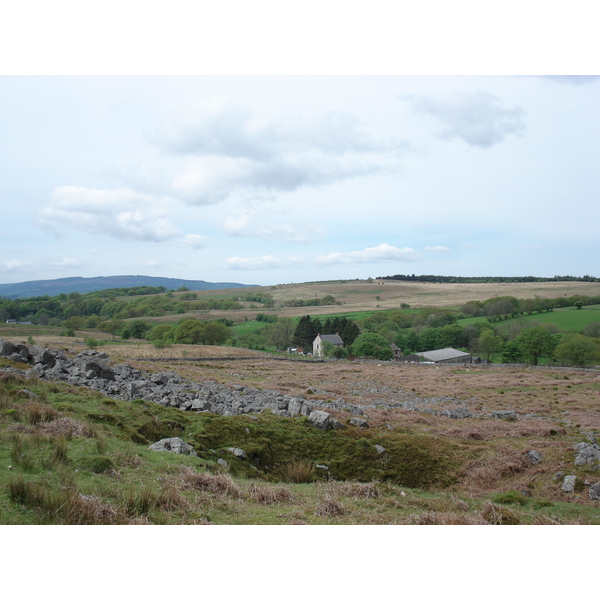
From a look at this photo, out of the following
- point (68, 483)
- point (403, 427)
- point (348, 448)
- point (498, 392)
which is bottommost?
point (498, 392)

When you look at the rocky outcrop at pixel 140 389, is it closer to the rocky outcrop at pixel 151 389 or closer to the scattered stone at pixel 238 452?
the rocky outcrop at pixel 151 389

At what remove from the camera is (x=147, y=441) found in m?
10.5

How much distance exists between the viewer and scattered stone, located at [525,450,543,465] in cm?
1245

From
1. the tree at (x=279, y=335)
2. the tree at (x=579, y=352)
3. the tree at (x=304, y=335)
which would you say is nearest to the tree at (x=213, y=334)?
the tree at (x=279, y=335)

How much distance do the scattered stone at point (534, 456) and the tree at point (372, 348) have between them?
247ft

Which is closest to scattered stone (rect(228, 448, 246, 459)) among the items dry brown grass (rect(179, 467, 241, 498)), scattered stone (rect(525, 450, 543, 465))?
dry brown grass (rect(179, 467, 241, 498))

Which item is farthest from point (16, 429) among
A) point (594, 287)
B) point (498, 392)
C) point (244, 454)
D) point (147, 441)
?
point (594, 287)

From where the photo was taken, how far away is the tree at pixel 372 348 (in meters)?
87.5

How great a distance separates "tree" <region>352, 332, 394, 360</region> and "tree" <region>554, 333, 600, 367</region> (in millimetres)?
33607

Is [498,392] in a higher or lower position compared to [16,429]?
lower

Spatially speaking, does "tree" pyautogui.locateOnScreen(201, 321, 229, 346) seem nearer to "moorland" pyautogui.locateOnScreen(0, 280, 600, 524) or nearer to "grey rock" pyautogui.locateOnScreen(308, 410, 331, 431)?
"moorland" pyautogui.locateOnScreen(0, 280, 600, 524)

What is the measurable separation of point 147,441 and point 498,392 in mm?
35965

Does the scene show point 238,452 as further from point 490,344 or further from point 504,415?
point 490,344

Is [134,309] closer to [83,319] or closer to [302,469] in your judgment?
[83,319]
